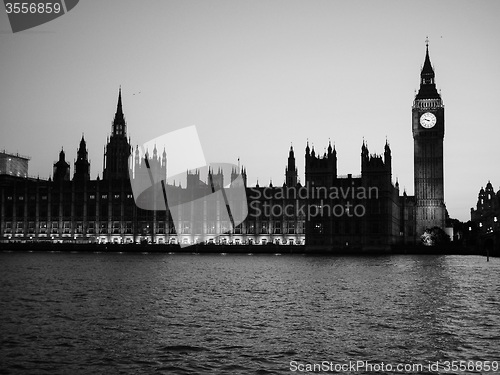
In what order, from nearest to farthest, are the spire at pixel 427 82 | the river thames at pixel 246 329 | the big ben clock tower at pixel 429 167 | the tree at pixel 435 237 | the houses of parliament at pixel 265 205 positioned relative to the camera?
the river thames at pixel 246 329 → the houses of parliament at pixel 265 205 → the tree at pixel 435 237 → the big ben clock tower at pixel 429 167 → the spire at pixel 427 82

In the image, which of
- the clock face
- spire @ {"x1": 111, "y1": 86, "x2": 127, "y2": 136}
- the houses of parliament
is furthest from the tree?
spire @ {"x1": 111, "y1": 86, "x2": 127, "y2": 136}

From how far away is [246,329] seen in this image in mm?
26562

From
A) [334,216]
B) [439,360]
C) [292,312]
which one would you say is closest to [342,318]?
[292,312]

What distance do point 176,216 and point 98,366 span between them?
127m

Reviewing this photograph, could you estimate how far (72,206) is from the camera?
497ft

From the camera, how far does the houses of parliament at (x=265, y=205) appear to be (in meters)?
127

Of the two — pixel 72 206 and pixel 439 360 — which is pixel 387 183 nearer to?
pixel 72 206

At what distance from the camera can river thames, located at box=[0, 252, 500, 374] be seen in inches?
791

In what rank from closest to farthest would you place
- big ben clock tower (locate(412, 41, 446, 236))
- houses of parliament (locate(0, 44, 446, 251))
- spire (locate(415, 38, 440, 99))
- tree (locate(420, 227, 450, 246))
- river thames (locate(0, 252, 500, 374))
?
river thames (locate(0, 252, 500, 374)), houses of parliament (locate(0, 44, 446, 251)), tree (locate(420, 227, 450, 246)), big ben clock tower (locate(412, 41, 446, 236)), spire (locate(415, 38, 440, 99))

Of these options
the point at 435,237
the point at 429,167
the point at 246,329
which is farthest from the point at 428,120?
the point at 246,329

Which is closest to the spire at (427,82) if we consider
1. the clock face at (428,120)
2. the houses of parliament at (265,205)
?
the houses of parliament at (265,205)

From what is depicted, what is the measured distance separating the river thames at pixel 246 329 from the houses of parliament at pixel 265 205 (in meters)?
81.0

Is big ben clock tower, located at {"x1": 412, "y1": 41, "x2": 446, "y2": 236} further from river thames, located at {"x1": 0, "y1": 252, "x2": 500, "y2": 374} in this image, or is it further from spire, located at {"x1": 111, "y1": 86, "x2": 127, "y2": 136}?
river thames, located at {"x1": 0, "y1": 252, "x2": 500, "y2": 374}

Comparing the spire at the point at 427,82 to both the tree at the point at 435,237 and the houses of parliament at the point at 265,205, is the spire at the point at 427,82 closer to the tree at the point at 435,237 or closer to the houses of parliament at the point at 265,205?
the houses of parliament at the point at 265,205
